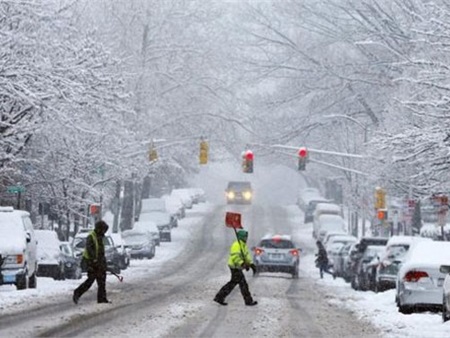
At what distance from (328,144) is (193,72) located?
9.46 m

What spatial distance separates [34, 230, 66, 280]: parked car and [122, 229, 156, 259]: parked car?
847 inches

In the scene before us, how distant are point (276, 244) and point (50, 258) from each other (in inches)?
483

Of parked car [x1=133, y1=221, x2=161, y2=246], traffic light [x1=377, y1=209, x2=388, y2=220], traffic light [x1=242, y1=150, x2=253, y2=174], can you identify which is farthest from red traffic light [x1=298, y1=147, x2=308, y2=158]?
parked car [x1=133, y1=221, x2=161, y2=246]

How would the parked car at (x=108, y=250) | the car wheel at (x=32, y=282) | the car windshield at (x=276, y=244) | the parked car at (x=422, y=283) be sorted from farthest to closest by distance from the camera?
the car windshield at (x=276, y=244) → the parked car at (x=108, y=250) → the car wheel at (x=32, y=282) → the parked car at (x=422, y=283)

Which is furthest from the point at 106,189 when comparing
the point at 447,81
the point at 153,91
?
the point at 447,81

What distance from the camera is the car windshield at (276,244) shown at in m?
49.8

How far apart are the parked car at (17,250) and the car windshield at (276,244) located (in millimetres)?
18369

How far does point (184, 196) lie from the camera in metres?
106

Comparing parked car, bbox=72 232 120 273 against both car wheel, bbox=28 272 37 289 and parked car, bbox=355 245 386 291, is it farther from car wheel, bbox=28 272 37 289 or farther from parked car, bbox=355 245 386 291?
car wheel, bbox=28 272 37 289

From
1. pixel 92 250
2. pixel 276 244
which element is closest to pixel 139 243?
pixel 276 244

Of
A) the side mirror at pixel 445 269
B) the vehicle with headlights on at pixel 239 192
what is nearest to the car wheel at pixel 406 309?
the side mirror at pixel 445 269

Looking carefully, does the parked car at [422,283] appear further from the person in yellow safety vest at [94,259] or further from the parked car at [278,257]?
the parked car at [278,257]

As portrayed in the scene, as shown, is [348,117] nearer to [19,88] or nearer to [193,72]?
[193,72]

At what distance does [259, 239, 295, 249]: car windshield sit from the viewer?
49.8 meters
